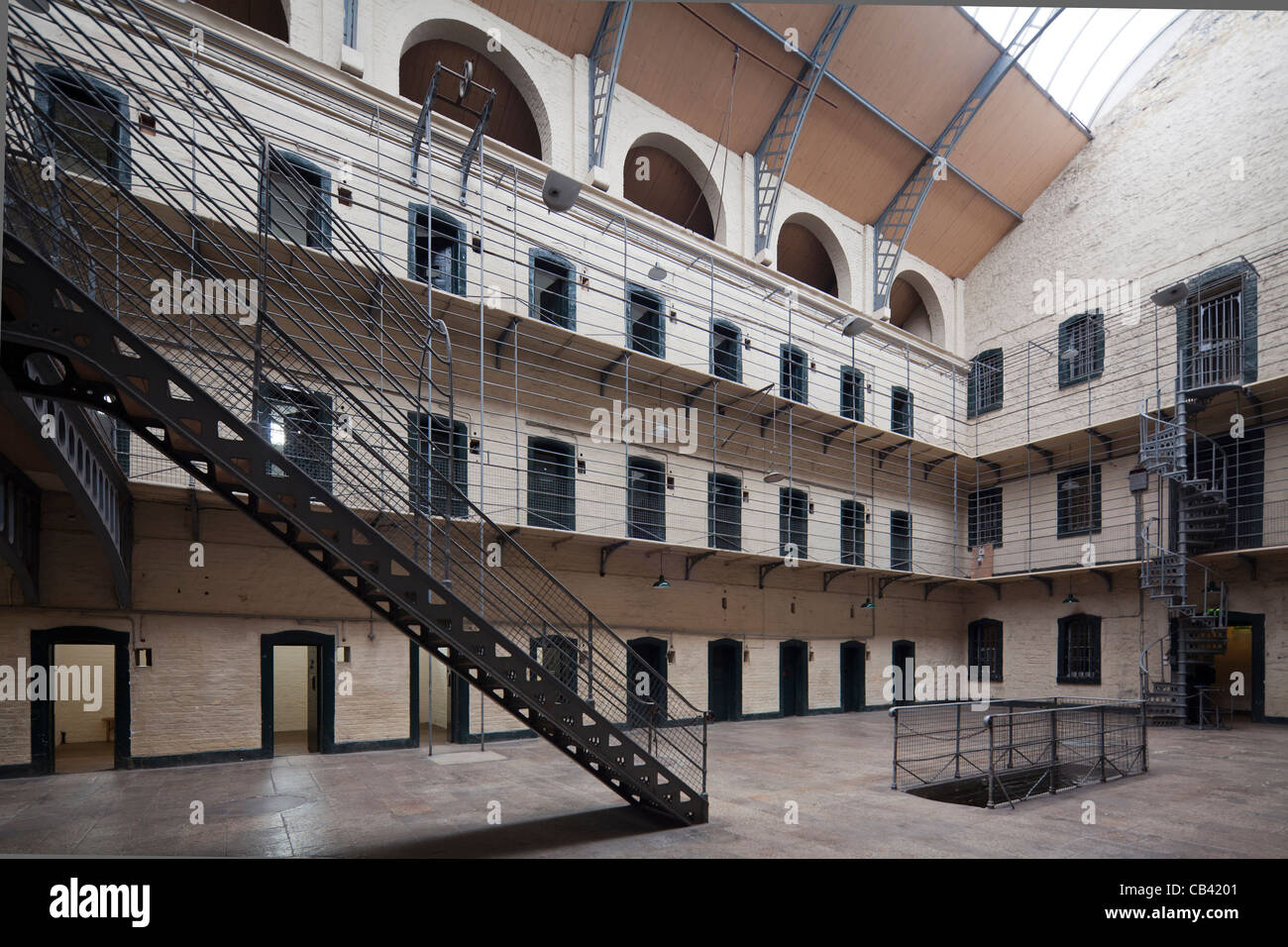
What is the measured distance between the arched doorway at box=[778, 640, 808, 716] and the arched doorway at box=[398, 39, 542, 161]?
1228cm

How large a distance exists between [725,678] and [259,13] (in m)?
15.7

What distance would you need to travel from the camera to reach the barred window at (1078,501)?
2038 cm

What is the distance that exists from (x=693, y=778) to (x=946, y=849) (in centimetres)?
396

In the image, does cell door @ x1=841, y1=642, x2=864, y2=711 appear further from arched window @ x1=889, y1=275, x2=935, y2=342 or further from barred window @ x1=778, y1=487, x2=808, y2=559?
Answer: arched window @ x1=889, y1=275, x2=935, y2=342

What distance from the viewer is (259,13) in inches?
561

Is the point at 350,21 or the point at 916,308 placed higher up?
the point at 350,21

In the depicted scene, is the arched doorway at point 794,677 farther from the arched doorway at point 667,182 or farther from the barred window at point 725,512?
the arched doorway at point 667,182

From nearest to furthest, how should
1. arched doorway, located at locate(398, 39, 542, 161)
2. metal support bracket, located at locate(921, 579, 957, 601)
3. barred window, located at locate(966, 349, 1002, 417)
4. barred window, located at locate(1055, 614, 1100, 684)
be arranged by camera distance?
arched doorway, located at locate(398, 39, 542, 161)
barred window, located at locate(1055, 614, 1100, 684)
metal support bracket, located at locate(921, 579, 957, 601)
barred window, located at locate(966, 349, 1002, 417)

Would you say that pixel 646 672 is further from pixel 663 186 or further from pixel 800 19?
pixel 800 19

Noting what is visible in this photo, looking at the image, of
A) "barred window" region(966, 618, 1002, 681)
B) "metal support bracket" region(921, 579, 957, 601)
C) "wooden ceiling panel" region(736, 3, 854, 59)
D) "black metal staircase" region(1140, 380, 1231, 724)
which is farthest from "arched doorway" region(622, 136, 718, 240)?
"barred window" region(966, 618, 1002, 681)

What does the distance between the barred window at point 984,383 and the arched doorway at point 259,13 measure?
1904 cm

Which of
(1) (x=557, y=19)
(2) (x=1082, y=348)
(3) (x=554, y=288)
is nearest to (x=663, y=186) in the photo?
(1) (x=557, y=19)

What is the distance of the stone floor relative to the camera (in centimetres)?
757

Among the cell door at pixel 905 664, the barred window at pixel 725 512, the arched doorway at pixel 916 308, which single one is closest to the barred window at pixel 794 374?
the barred window at pixel 725 512
